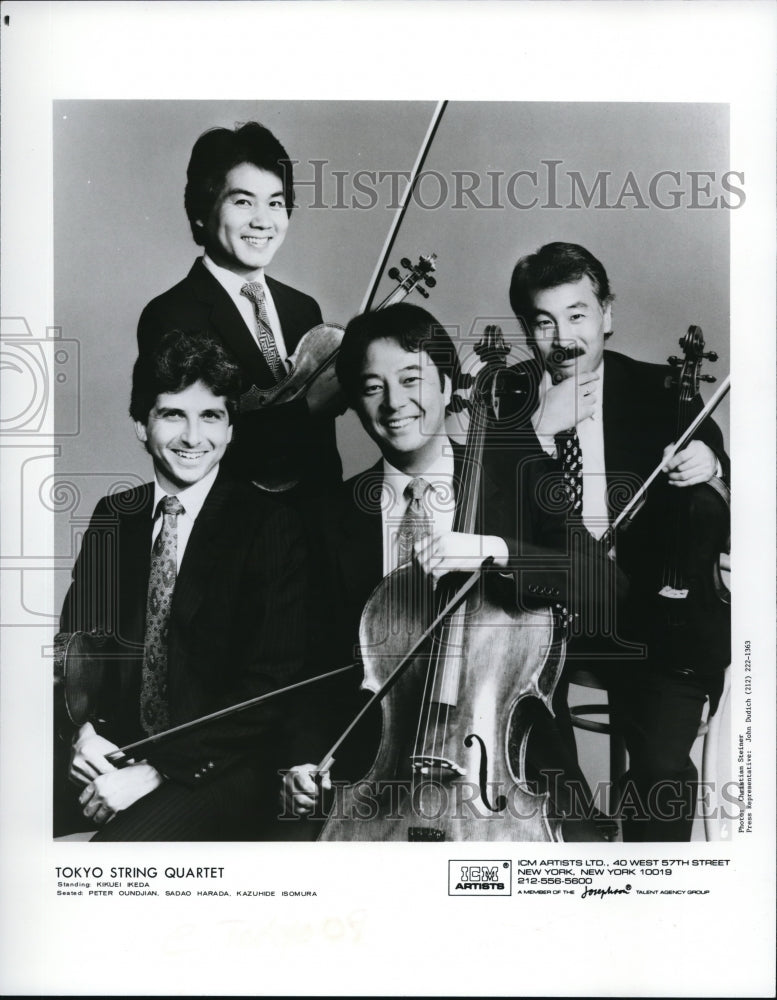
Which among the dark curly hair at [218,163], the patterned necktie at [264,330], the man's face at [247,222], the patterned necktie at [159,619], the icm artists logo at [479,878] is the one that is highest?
the dark curly hair at [218,163]

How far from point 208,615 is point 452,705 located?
763 mm

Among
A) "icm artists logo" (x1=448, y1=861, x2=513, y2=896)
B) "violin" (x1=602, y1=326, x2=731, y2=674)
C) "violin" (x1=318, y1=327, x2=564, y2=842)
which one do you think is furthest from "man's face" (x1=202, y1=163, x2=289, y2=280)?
"icm artists logo" (x1=448, y1=861, x2=513, y2=896)

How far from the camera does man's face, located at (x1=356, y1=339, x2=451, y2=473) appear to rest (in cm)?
264

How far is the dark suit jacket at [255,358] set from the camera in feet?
8.68

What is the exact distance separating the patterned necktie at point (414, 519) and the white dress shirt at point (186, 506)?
588mm

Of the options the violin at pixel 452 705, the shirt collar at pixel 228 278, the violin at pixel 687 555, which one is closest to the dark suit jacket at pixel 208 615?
the violin at pixel 452 705

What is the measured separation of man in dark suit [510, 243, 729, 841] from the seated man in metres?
0.11

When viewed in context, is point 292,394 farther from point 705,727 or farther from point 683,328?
point 705,727

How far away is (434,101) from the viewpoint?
2.65 m

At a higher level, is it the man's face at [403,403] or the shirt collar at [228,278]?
the shirt collar at [228,278]

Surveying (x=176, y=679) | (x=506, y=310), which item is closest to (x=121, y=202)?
(x=506, y=310)

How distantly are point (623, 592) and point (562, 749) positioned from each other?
496 millimetres

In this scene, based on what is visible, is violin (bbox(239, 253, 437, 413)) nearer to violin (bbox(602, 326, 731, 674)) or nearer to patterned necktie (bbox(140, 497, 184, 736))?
patterned necktie (bbox(140, 497, 184, 736))

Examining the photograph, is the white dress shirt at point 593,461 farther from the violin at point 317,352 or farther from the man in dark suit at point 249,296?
the man in dark suit at point 249,296
